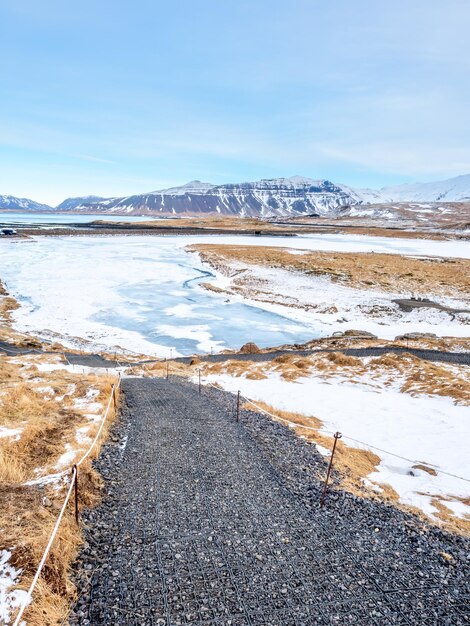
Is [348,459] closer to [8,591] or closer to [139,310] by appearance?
[8,591]

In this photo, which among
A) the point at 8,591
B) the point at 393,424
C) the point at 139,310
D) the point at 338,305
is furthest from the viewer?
the point at 338,305

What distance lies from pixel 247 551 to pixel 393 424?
9.32 meters

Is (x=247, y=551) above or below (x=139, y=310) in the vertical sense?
above

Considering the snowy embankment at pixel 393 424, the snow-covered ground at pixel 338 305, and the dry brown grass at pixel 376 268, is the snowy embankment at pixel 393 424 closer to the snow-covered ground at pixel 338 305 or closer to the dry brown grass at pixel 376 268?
the snow-covered ground at pixel 338 305

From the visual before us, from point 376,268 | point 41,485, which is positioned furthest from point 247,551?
point 376,268

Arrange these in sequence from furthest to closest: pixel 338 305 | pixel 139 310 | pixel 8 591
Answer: pixel 338 305 < pixel 139 310 < pixel 8 591

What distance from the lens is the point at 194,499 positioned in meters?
7.12

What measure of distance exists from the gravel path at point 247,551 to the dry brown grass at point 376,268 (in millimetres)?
39138

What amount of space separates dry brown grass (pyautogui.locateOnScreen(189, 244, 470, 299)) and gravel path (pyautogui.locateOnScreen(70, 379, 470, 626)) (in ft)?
128

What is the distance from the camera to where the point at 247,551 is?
5.80m

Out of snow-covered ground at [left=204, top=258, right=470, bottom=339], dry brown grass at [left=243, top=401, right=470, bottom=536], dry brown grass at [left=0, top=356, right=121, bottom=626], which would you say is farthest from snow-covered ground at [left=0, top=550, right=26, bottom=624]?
snow-covered ground at [left=204, top=258, right=470, bottom=339]

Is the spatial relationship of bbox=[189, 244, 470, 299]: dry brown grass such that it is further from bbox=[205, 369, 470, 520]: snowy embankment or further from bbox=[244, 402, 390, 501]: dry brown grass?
bbox=[244, 402, 390, 501]: dry brown grass

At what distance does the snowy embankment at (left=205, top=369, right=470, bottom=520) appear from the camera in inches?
354

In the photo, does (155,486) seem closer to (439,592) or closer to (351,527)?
(351,527)
